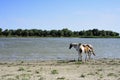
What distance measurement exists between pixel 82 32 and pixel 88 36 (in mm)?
5259

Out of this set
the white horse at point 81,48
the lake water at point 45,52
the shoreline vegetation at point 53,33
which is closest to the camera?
the white horse at point 81,48

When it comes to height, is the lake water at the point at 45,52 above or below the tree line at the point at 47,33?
below

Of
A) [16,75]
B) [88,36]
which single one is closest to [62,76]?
[16,75]

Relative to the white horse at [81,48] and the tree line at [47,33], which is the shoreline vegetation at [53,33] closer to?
the tree line at [47,33]

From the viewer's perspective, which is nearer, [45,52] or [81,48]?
[81,48]

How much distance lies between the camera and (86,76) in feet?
54.0

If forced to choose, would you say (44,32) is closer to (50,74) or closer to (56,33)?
(56,33)

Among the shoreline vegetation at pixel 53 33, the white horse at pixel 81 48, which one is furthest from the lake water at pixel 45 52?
the shoreline vegetation at pixel 53 33

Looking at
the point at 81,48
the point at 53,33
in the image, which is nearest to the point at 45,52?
the point at 81,48

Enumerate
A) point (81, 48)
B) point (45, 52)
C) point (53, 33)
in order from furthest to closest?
point (53, 33)
point (45, 52)
point (81, 48)

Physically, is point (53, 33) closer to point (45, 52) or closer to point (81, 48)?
point (45, 52)

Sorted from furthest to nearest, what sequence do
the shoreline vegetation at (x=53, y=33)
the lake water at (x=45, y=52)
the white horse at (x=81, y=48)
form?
1. the shoreline vegetation at (x=53, y=33)
2. the lake water at (x=45, y=52)
3. the white horse at (x=81, y=48)

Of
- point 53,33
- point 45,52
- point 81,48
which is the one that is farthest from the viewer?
point 53,33

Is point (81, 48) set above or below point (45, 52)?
above
